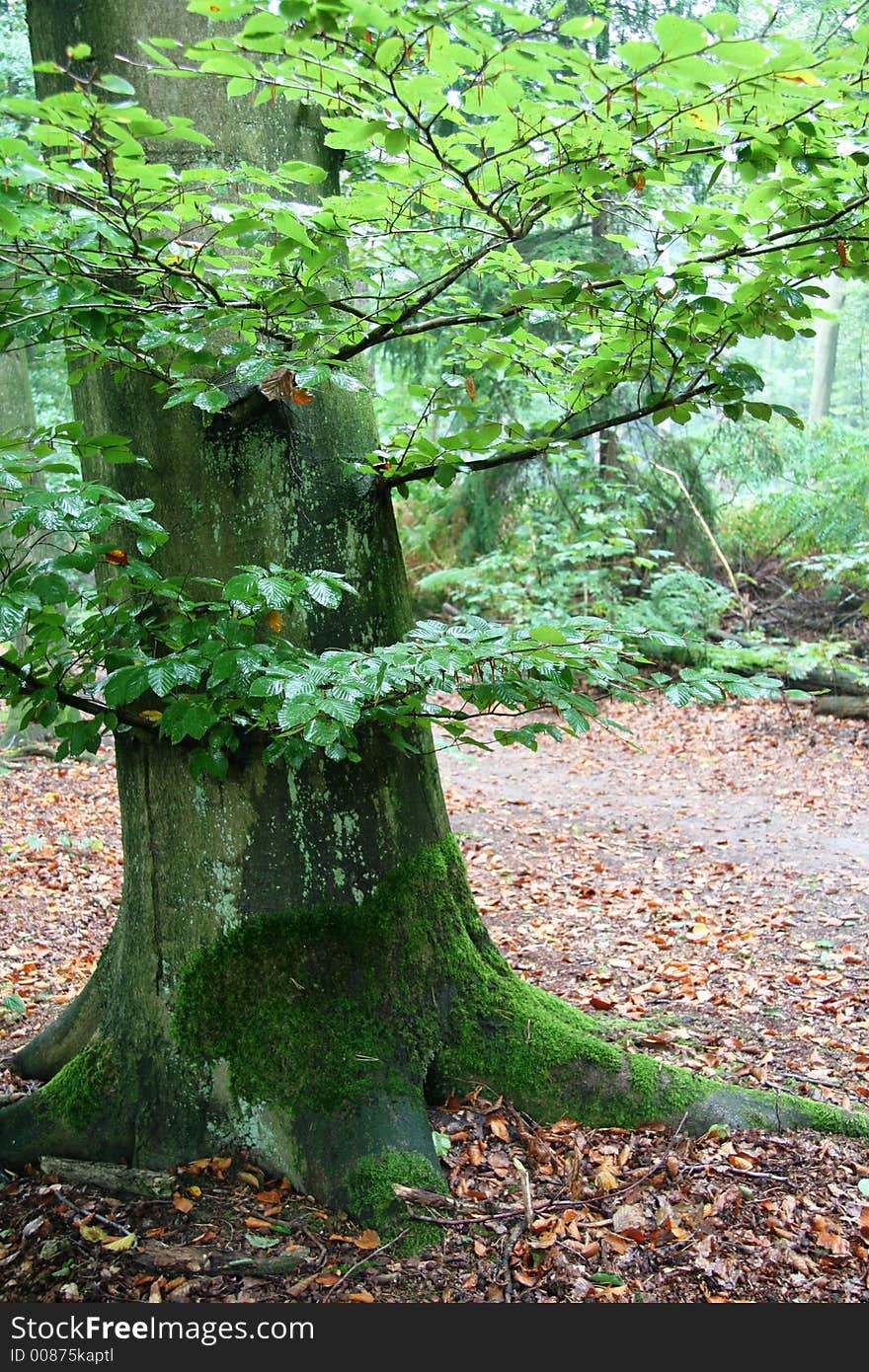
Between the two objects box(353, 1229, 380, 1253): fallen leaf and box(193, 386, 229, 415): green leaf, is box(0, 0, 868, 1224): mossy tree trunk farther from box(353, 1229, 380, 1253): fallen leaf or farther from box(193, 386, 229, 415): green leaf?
box(193, 386, 229, 415): green leaf

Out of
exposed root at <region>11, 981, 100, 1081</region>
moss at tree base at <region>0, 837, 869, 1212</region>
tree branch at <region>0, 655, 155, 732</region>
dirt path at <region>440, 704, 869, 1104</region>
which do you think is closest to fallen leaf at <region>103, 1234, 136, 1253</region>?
moss at tree base at <region>0, 837, 869, 1212</region>

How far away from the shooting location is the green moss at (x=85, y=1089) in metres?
2.89

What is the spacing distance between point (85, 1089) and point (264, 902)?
86cm

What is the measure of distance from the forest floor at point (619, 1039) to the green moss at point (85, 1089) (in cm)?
20

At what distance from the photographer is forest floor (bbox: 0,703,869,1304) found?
8.07 feet

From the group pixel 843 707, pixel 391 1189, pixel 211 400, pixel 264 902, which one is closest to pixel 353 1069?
pixel 391 1189

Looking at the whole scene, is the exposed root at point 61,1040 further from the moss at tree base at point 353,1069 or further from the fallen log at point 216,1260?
the fallen log at point 216,1260

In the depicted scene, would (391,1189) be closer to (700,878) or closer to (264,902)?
(264,902)

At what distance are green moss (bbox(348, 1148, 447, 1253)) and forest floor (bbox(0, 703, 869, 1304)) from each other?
4cm

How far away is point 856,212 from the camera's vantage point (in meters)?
2.30

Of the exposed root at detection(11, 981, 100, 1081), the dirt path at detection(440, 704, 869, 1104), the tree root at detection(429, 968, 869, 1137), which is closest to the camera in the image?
the tree root at detection(429, 968, 869, 1137)

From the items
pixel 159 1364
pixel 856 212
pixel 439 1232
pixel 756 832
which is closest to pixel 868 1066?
pixel 439 1232

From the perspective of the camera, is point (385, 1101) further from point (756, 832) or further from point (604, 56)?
point (604, 56)

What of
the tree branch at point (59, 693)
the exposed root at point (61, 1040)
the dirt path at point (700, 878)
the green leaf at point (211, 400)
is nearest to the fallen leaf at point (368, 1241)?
the exposed root at point (61, 1040)
